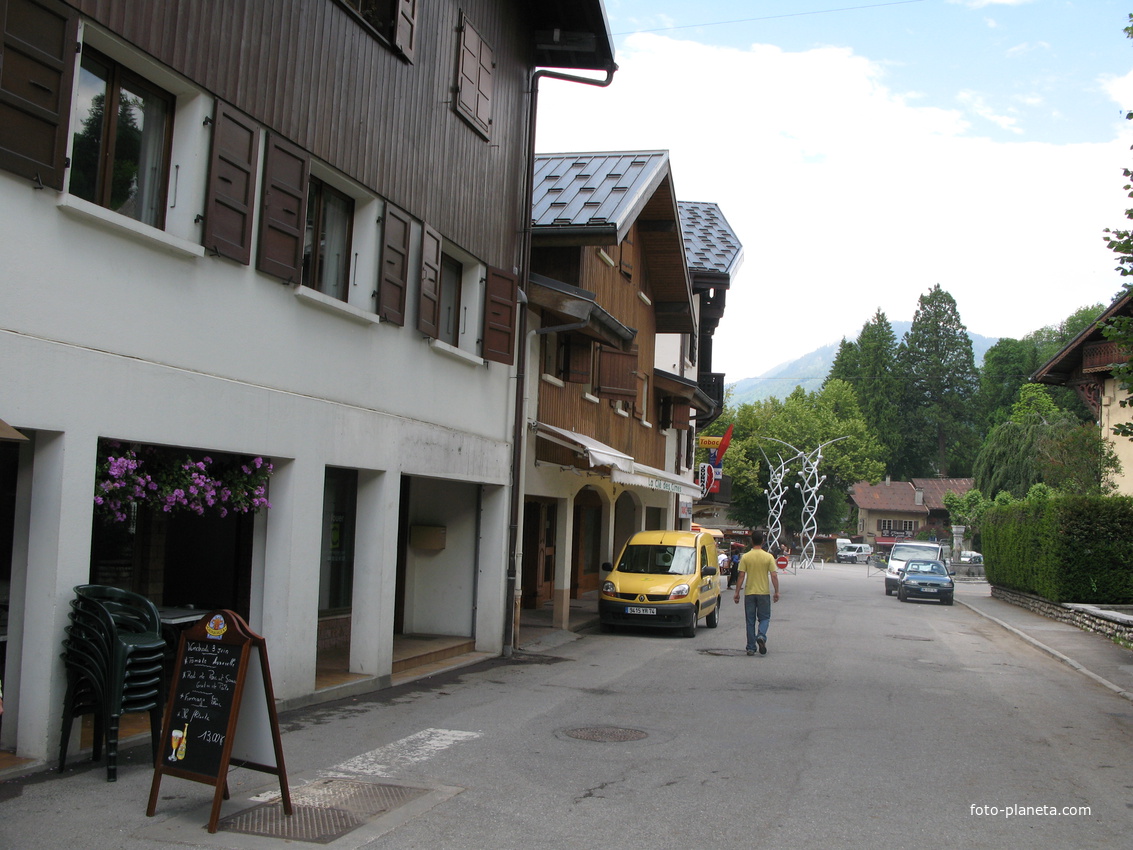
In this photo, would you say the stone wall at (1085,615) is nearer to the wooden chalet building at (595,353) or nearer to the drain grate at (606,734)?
the wooden chalet building at (595,353)

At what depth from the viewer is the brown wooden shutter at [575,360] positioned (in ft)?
63.3

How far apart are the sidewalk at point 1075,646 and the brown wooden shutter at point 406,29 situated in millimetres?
11595

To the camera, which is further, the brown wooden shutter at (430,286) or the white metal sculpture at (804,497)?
the white metal sculpture at (804,497)

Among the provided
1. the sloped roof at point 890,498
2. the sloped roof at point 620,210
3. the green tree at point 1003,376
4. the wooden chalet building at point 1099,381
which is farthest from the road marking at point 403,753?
the sloped roof at point 890,498

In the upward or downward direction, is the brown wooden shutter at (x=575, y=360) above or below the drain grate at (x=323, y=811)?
above

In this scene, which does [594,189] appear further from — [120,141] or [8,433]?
[8,433]

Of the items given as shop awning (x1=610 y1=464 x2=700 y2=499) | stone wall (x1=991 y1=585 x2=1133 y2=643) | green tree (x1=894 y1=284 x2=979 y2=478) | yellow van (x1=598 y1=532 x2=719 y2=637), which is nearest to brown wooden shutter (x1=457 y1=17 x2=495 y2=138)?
shop awning (x1=610 y1=464 x2=700 y2=499)

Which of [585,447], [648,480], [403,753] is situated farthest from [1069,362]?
[403,753]

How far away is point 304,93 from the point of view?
1006 centimetres

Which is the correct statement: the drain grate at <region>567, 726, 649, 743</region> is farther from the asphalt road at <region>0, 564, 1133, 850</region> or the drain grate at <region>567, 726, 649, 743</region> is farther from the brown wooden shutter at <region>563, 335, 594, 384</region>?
the brown wooden shutter at <region>563, 335, 594, 384</region>

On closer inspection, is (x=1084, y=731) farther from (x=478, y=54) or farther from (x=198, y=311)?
(x=478, y=54)

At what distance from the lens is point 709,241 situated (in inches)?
1523

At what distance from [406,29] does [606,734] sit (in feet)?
26.0

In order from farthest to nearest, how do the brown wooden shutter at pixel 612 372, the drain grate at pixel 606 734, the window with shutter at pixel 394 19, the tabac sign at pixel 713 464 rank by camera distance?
the tabac sign at pixel 713 464, the brown wooden shutter at pixel 612 372, the window with shutter at pixel 394 19, the drain grate at pixel 606 734
